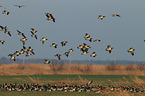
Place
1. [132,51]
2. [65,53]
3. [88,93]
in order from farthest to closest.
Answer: [88,93] < [65,53] < [132,51]

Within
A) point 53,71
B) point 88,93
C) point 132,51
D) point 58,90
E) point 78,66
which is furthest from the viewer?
point 78,66

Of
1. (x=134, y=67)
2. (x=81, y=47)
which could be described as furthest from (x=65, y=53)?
(x=134, y=67)

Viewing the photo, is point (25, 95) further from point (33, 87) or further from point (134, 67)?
point (134, 67)

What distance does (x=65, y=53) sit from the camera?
45.8ft

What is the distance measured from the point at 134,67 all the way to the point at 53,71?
1004 cm

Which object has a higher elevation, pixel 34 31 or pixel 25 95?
pixel 34 31

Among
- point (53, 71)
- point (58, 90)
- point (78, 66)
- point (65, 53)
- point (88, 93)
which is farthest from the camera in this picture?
point (78, 66)

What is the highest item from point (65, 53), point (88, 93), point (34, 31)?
point (34, 31)

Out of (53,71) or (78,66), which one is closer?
(53,71)

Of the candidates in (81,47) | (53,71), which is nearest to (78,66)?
(53,71)

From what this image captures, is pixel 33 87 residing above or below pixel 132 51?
below

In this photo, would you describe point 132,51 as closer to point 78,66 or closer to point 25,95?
point 25,95

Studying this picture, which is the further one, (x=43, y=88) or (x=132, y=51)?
(x=43, y=88)

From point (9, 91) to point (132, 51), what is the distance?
6.61 metres
